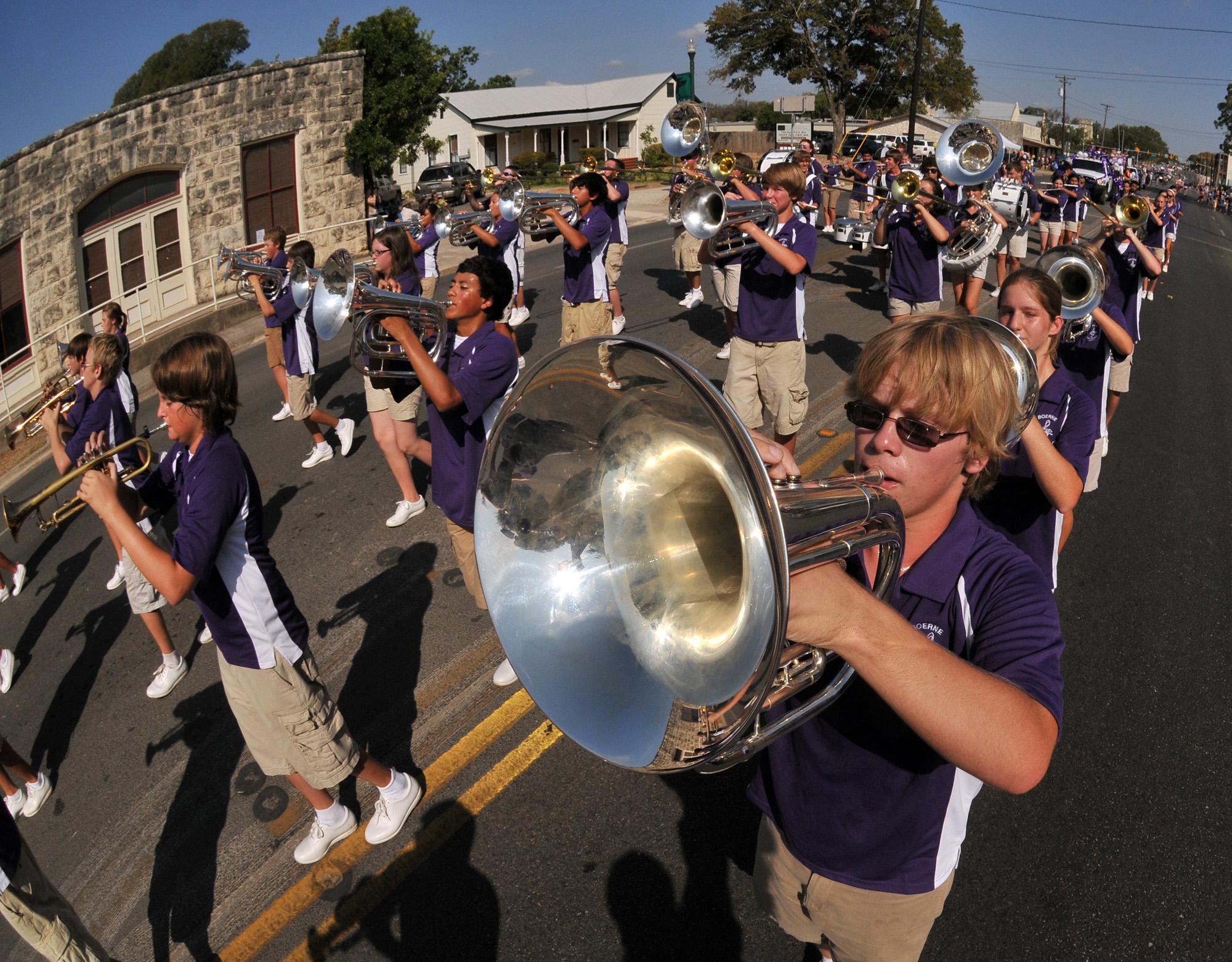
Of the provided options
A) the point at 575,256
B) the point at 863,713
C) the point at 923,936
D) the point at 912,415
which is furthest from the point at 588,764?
the point at 575,256

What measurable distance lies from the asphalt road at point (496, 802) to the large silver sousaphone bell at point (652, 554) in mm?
1521

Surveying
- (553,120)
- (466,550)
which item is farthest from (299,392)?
(553,120)

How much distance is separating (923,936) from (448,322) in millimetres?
3484

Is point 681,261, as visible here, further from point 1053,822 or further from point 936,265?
point 1053,822

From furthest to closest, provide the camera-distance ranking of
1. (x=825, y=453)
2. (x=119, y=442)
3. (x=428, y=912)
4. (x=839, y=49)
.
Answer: (x=839, y=49) → (x=825, y=453) → (x=119, y=442) → (x=428, y=912)

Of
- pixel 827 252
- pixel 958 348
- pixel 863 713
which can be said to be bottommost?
pixel 827 252

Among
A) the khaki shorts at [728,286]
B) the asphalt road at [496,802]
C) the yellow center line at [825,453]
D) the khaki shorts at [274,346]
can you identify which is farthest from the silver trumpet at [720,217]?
the khaki shorts at [274,346]

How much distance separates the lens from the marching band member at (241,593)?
9.06ft

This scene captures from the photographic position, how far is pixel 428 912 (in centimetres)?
293

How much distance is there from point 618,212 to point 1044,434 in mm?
6803

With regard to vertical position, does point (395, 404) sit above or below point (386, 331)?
below

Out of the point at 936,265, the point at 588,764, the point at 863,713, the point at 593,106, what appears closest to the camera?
the point at 863,713

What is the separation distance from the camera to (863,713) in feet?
5.63

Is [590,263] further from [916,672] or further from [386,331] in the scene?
[916,672]
